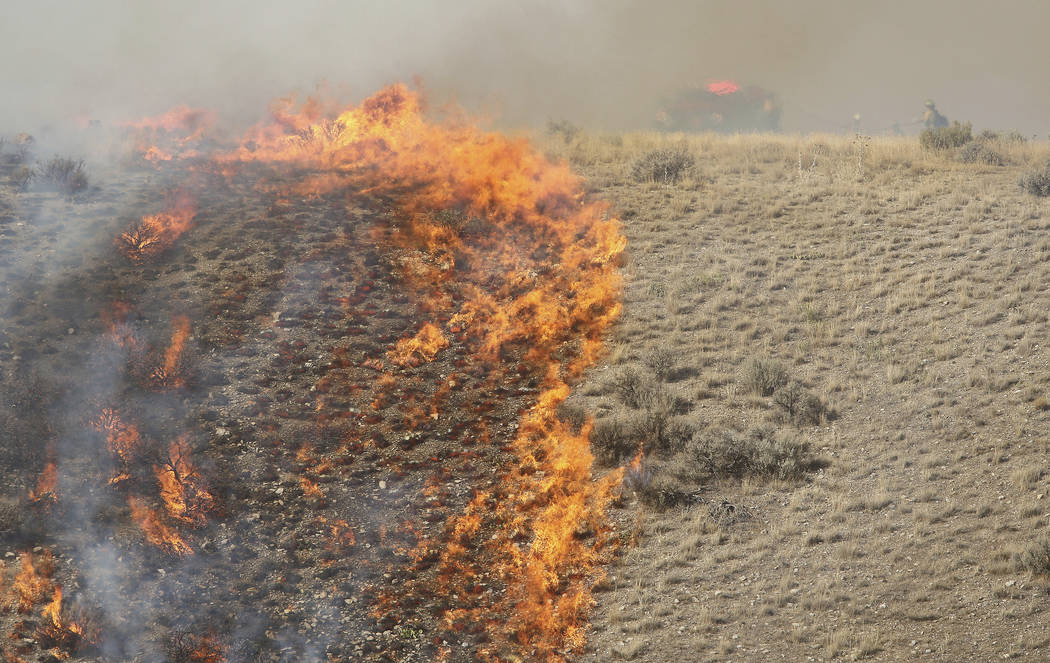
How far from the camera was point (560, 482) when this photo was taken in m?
10.6

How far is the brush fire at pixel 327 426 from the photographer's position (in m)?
8.71

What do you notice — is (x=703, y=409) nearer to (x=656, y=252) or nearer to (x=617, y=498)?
(x=617, y=498)

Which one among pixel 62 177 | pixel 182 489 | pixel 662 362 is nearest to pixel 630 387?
pixel 662 362

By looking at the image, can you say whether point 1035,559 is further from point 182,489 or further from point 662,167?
point 662,167

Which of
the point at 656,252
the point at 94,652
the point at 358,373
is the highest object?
the point at 656,252

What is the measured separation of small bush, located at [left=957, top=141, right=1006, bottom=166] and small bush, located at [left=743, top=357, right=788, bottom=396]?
433 inches

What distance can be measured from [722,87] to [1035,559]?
126 ft

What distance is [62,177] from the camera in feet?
55.6

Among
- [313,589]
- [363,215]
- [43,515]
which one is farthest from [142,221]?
[313,589]

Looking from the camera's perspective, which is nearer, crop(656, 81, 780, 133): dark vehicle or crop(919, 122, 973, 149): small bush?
crop(919, 122, 973, 149): small bush

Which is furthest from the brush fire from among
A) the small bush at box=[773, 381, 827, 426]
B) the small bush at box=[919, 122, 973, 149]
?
the small bush at box=[919, 122, 973, 149]

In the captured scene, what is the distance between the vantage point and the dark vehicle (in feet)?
137

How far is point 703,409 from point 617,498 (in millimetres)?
2184

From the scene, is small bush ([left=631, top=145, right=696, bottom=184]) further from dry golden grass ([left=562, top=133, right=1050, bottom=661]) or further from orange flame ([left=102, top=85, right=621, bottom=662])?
orange flame ([left=102, top=85, right=621, bottom=662])
